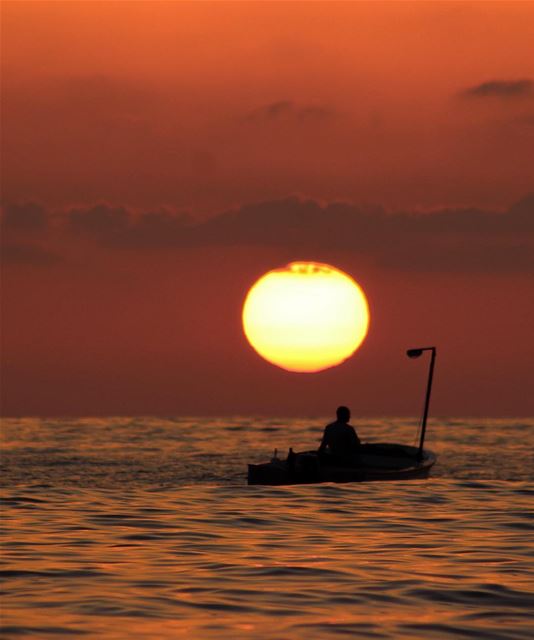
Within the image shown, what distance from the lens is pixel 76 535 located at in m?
18.3

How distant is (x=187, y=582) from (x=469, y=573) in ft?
11.6

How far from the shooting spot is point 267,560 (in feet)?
52.5

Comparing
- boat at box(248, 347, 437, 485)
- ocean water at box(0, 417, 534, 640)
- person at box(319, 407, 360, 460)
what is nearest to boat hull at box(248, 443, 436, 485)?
boat at box(248, 347, 437, 485)

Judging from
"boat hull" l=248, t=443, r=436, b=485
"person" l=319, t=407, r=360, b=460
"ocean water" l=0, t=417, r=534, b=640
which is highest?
"person" l=319, t=407, r=360, b=460

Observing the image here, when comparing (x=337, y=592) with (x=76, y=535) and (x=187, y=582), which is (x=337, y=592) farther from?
(x=76, y=535)

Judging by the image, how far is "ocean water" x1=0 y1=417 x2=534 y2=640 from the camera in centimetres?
1239

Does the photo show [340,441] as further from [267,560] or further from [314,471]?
[267,560]

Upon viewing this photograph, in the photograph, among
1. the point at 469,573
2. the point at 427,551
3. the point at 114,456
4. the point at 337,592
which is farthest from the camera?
the point at 114,456

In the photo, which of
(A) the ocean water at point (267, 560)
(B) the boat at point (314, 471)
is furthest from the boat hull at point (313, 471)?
(A) the ocean water at point (267, 560)

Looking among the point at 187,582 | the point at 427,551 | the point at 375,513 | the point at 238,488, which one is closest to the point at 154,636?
the point at 187,582

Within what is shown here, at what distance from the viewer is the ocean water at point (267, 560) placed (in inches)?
488

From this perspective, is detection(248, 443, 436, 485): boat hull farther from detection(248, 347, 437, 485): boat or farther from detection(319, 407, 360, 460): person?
detection(319, 407, 360, 460): person

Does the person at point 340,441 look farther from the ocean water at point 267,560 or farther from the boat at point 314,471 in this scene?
the ocean water at point 267,560

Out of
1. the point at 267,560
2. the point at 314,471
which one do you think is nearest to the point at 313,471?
the point at 314,471
